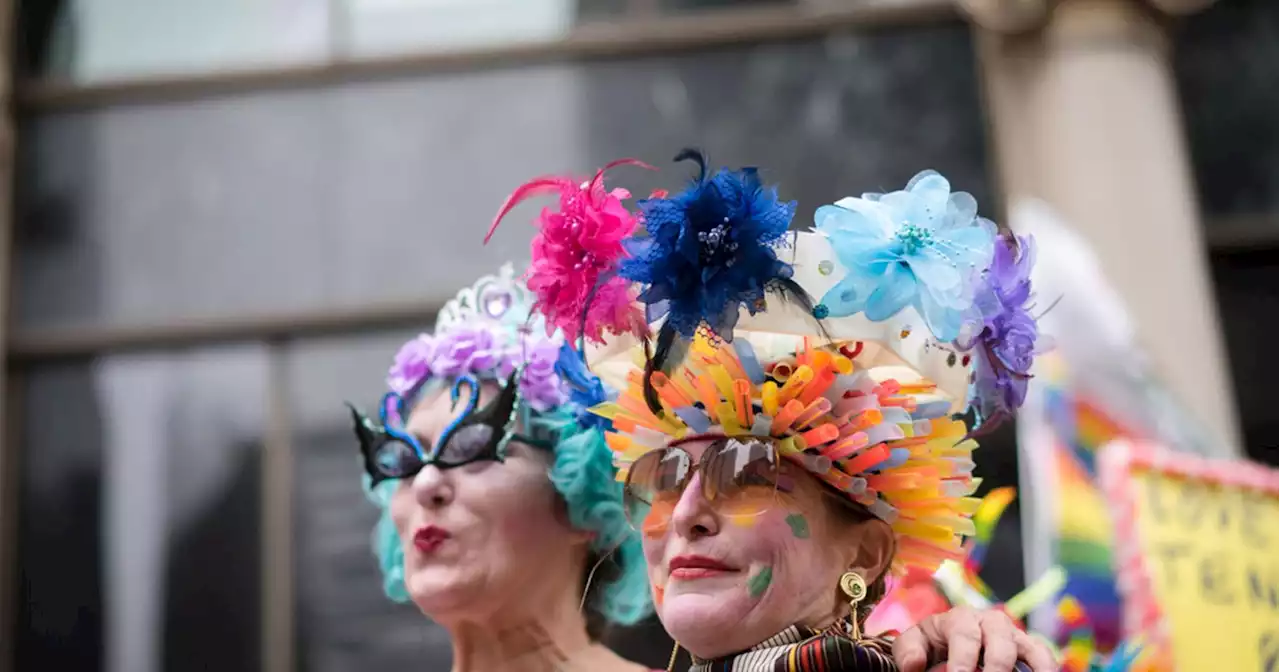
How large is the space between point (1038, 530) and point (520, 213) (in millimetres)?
2055

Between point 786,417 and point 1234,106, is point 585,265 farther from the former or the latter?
point 1234,106

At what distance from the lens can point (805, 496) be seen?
6.17ft

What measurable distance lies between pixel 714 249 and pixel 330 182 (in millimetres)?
3601

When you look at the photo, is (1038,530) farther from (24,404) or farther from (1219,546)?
(24,404)

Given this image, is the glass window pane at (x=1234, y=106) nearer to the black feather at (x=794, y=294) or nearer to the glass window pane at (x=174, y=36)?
the glass window pane at (x=174, y=36)

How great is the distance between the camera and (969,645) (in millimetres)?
1683

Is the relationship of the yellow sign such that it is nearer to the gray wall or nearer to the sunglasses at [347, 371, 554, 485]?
the sunglasses at [347, 371, 554, 485]

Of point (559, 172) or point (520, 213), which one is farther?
point (559, 172)

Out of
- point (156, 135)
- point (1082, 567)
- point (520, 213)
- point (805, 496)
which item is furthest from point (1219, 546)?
point (156, 135)

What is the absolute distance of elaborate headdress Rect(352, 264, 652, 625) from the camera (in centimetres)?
240

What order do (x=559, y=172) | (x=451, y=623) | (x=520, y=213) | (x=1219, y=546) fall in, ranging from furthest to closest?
(x=559, y=172), (x=520, y=213), (x=1219, y=546), (x=451, y=623)

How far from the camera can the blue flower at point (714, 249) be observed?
172 cm

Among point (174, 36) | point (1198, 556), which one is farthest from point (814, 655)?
point (174, 36)

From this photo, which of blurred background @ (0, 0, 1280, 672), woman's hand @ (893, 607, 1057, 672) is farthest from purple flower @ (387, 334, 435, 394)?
blurred background @ (0, 0, 1280, 672)
